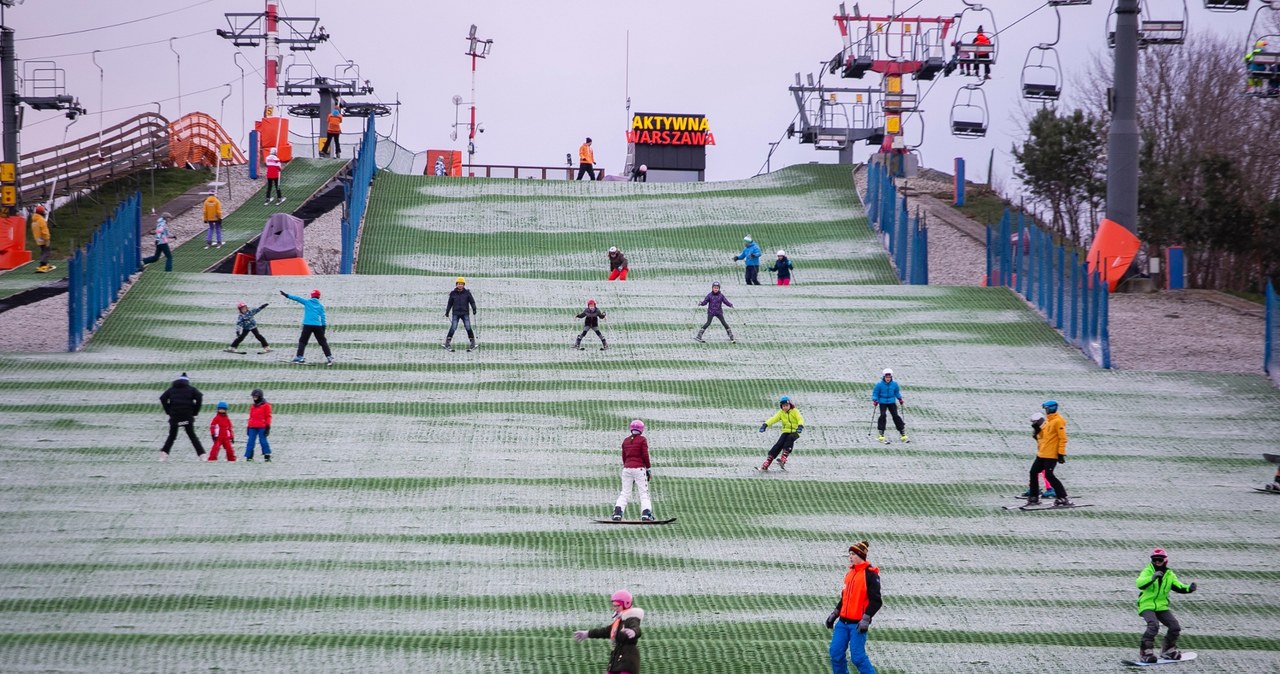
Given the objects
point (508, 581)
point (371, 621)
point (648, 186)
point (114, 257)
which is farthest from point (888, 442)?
point (648, 186)

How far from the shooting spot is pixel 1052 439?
18.1 m

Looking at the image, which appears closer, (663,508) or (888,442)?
(663,508)

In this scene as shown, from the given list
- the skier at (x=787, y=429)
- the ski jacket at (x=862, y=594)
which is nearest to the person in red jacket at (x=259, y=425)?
the skier at (x=787, y=429)

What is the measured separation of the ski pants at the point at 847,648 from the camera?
12.3m

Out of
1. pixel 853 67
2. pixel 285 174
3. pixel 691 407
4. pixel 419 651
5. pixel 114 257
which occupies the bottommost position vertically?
pixel 419 651

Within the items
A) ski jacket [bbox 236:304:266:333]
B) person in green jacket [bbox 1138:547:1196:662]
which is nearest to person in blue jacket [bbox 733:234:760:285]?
ski jacket [bbox 236:304:266:333]

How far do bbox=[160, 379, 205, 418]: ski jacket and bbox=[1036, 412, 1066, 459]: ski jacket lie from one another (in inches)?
438

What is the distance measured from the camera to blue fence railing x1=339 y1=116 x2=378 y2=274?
3428 cm

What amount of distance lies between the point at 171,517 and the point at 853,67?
34.0 m

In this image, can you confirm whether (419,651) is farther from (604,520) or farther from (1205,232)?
(1205,232)

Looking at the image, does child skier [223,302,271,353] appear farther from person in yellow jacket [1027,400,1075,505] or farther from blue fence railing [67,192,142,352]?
person in yellow jacket [1027,400,1075,505]

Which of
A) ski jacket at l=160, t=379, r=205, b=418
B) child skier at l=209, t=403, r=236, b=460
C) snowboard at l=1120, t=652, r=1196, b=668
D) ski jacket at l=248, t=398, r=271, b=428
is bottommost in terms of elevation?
snowboard at l=1120, t=652, r=1196, b=668

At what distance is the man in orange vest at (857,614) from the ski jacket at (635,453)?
505 cm

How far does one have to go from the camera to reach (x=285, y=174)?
45.0 meters
